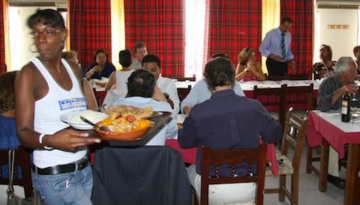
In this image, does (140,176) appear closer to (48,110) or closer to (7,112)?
(48,110)

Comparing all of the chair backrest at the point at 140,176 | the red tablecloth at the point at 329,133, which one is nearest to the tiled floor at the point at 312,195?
the red tablecloth at the point at 329,133

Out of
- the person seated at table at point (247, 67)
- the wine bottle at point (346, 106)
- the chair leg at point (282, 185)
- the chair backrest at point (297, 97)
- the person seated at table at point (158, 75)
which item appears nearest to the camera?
the wine bottle at point (346, 106)

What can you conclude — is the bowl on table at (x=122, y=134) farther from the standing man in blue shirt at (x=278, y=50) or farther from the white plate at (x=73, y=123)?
the standing man in blue shirt at (x=278, y=50)

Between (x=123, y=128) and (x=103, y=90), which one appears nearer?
(x=123, y=128)

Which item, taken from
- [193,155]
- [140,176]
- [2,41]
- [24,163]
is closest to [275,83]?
[193,155]

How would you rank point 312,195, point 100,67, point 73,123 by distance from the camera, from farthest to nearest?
point 100,67, point 312,195, point 73,123

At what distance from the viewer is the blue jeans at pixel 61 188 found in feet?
4.81

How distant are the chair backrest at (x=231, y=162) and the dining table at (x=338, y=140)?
1.09 meters

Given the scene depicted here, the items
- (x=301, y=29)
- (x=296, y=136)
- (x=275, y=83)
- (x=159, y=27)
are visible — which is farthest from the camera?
(x=301, y=29)

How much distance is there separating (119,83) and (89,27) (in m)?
3.04

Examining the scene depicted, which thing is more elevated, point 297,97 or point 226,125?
point 226,125

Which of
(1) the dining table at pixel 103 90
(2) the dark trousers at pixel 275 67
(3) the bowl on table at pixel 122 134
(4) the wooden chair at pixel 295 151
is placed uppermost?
(2) the dark trousers at pixel 275 67

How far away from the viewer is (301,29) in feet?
24.3

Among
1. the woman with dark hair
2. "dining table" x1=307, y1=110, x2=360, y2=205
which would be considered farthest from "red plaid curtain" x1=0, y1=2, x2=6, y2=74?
the woman with dark hair
